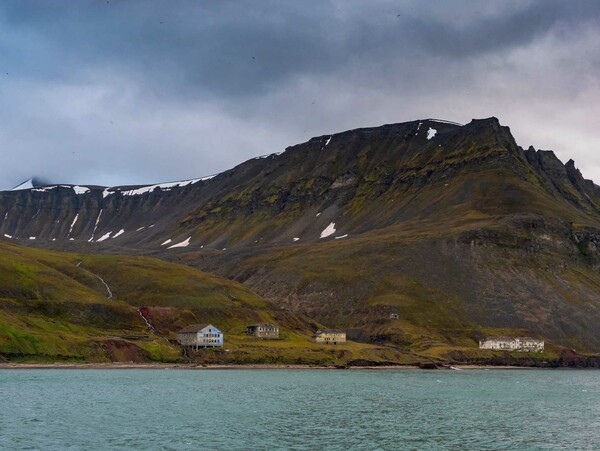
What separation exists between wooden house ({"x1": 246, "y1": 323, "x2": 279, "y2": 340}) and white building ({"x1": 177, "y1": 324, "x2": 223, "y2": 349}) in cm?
1665

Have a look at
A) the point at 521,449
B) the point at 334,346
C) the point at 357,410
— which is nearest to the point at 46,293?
the point at 334,346

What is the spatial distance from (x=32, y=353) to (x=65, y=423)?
7811 centimetres

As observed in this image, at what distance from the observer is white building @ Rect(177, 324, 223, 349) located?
164625 millimetres

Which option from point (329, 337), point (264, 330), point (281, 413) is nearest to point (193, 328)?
point (264, 330)

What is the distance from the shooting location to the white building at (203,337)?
540 feet

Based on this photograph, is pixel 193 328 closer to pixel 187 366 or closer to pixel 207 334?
pixel 207 334

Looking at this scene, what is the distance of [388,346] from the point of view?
194875mm

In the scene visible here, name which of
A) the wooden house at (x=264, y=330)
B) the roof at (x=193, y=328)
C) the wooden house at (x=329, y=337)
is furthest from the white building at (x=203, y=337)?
the wooden house at (x=329, y=337)

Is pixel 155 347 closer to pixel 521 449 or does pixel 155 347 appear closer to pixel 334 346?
pixel 334 346

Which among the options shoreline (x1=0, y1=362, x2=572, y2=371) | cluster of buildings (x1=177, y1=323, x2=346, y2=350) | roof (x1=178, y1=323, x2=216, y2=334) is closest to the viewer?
shoreline (x1=0, y1=362, x2=572, y2=371)

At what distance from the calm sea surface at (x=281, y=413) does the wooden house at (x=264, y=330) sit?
177ft

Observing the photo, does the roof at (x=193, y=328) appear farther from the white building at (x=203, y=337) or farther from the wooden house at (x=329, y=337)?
the wooden house at (x=329, y=337)

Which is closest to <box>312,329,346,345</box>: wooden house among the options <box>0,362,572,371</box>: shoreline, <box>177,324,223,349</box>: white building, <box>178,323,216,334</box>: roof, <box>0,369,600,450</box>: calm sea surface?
<box>0,362,572,371</box>: shoreline

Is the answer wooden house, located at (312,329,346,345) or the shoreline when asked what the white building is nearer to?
the shoreline
